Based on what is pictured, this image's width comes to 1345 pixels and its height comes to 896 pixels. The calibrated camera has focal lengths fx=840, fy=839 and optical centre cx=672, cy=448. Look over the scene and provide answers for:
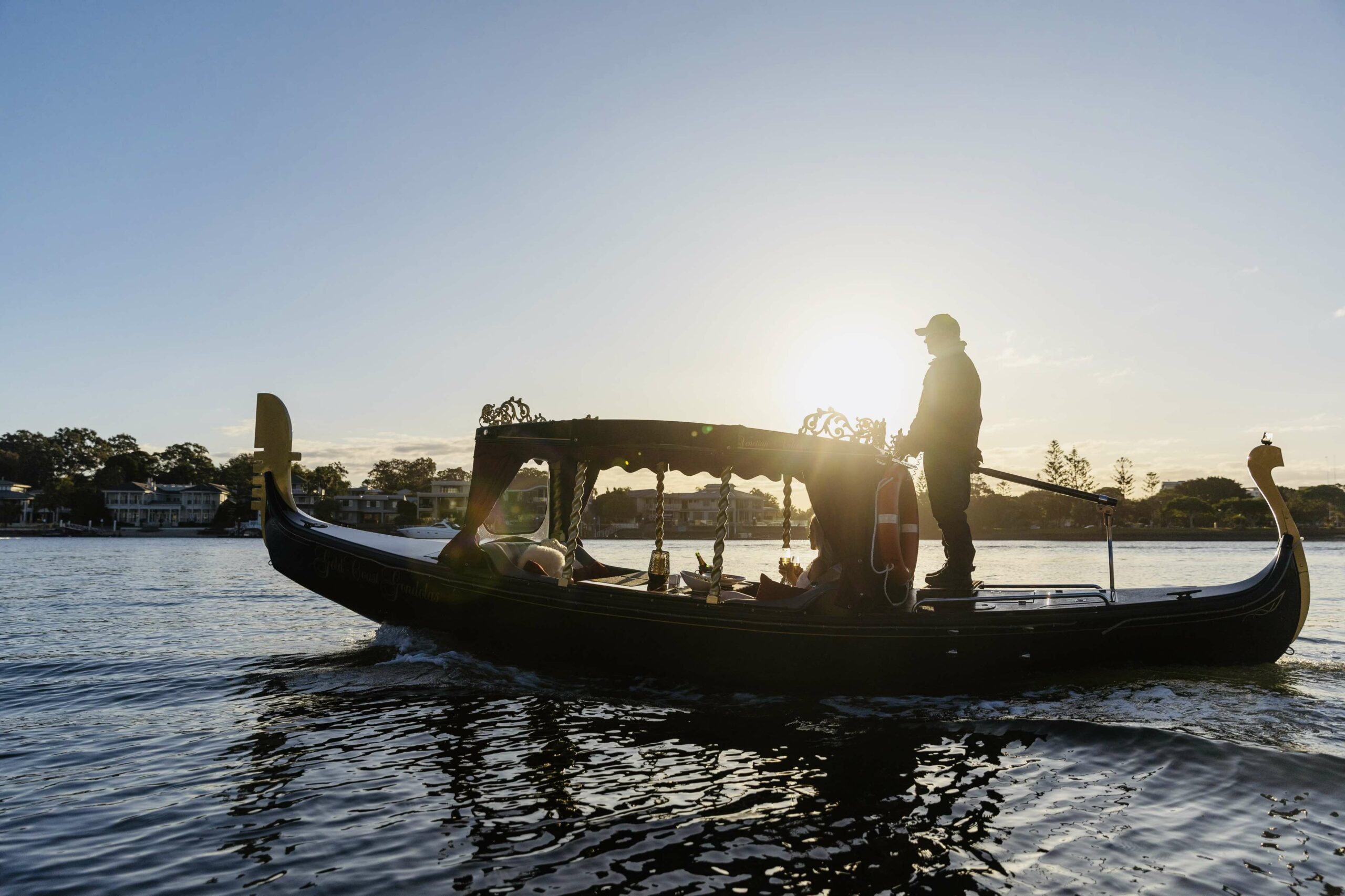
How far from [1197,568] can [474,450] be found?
36362mm

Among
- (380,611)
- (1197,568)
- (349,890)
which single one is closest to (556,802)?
(349,890)

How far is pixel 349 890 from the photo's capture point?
405cm

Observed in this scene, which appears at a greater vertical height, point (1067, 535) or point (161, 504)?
point (161, 504)

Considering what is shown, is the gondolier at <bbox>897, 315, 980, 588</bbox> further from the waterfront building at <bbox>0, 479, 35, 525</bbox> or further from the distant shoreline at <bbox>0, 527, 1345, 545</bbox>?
the waterfront building at <bbox>0, 479, 35, 525</bbox>

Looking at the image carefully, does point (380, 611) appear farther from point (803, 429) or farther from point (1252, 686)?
point (1252, 686)

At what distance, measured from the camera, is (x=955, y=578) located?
8883mm

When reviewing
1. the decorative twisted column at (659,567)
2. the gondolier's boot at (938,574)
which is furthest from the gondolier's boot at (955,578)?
the decorative twisted column at (659,567)

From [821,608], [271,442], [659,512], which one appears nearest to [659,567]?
[659,512]

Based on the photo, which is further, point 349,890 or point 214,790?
point 214,790

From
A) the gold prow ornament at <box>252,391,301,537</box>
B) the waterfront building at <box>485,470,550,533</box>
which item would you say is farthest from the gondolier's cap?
the gold prow ornament at <box>252,391,301,537</box>

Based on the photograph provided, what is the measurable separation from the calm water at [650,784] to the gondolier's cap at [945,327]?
3525 millimetres

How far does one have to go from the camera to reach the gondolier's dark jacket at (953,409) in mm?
8406

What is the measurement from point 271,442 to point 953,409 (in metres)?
9.23

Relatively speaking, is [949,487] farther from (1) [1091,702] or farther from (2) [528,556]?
(2) [528,556]
